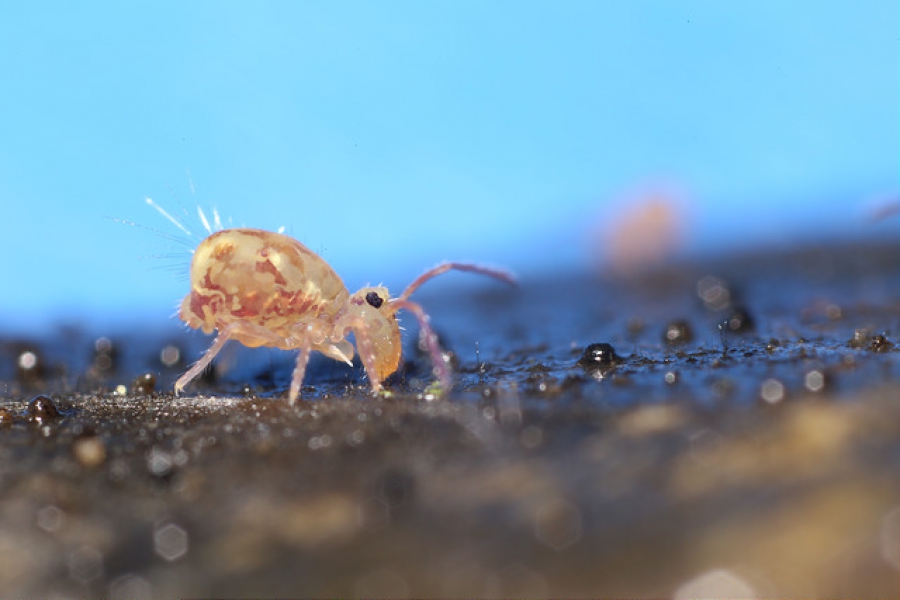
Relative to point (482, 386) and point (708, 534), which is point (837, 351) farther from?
point (708, 534)

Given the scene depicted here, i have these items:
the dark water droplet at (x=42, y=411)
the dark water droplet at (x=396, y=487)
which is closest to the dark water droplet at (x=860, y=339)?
the dark water droplet at (x=396, y=487)

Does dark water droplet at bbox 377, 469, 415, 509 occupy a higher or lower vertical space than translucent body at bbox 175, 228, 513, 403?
lower

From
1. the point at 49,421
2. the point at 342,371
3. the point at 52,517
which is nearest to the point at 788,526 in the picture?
the point at 52,517

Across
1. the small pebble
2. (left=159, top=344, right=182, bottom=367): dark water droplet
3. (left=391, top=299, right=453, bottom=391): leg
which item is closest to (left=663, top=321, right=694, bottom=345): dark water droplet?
(left=391, top=299, right=453, bottom=391): leg

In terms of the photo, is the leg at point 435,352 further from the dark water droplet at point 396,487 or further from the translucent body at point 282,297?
the dark water droplet at point 396,487

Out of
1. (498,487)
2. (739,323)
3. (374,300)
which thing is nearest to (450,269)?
(374,300)

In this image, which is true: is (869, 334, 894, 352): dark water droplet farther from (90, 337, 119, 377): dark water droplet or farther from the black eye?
(90, 337, 119, 377): dark water droplet

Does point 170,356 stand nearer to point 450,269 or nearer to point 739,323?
point 450,269
